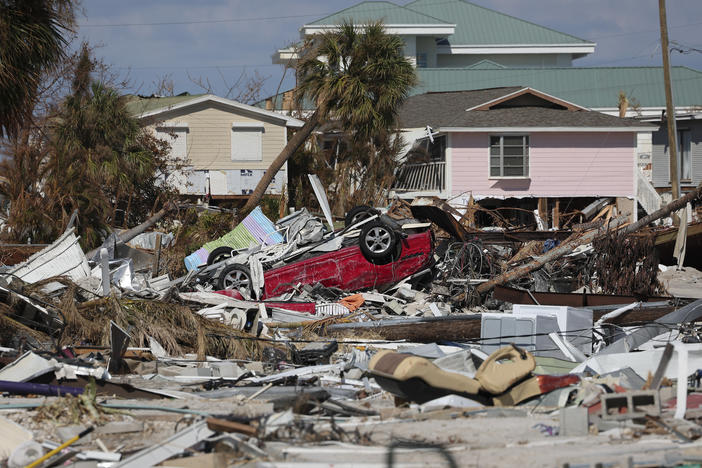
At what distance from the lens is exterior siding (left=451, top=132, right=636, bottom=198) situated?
96.8 ft

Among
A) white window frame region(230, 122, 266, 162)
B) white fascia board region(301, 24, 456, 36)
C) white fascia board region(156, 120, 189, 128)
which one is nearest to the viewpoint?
white fascia board region(156, 120, 189, 128)

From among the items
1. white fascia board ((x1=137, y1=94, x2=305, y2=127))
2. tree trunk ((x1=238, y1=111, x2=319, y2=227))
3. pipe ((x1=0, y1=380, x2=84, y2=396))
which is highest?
white fascia board ((x1=137, y1=94, x2=305, y2=127))

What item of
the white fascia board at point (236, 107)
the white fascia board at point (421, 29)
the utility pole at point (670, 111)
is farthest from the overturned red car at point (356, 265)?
the white fascia board at point (421, 29)

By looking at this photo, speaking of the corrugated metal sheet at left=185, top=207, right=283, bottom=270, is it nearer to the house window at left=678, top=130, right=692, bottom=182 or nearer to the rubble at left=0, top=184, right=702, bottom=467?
the rubble at left=0, top=184, right=702, bottom=467

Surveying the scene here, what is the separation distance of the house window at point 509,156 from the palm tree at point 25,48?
19.3 metres

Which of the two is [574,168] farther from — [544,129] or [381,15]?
[381,15]

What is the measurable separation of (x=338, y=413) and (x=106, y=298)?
5662 mm

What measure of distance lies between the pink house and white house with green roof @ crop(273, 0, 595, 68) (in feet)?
63.1

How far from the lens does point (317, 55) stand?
79.0 feet

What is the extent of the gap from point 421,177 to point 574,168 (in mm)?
5482

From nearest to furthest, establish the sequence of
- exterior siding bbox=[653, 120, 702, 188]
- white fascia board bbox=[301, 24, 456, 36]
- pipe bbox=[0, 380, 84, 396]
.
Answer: pipe bbox=[0, 380, 84, 396]
exterior siding bbox=[653, 120, 702, 188]
white fascia board bbox=[301, 24, 456, 36]

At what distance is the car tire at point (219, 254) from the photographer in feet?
54.8

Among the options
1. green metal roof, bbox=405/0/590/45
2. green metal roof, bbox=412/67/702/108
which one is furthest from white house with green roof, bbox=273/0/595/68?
green metal roof, bbox=412/67/702/108

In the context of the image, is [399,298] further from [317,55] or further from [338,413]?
[317,55]
